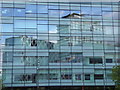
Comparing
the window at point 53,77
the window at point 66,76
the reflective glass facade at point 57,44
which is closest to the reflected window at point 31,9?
the reflective glass facade at point 57,44

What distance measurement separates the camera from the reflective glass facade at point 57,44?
153 feet

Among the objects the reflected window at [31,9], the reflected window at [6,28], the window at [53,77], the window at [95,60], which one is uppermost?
the reflected window at [31,9]

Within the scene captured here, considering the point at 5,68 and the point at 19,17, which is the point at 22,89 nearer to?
the point at 5,68

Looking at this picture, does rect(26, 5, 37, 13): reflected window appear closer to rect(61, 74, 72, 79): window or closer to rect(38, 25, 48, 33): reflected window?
rect(38, 25, 48, 33): reflected window

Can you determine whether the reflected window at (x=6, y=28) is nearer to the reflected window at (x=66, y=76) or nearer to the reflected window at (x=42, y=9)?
the reflected window at (x=42, y=9)

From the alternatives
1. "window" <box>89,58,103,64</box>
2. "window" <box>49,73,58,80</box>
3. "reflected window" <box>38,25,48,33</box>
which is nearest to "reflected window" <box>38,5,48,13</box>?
"reflected window" <box>38,25,48,33</box>

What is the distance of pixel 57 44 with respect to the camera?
47375mm

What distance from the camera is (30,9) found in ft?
159

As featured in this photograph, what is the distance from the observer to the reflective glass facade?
46.5 m

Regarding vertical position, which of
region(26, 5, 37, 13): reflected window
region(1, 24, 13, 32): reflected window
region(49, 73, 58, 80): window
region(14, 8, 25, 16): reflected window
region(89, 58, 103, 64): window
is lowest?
region(49, 73, 58, 80): window

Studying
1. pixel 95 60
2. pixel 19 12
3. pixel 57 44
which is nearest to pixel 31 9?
pixel 19 12

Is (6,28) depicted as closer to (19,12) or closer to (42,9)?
(19,12)

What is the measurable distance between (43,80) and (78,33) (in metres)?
10.8

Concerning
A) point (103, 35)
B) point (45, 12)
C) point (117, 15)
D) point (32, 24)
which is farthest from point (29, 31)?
point (117, 15)
